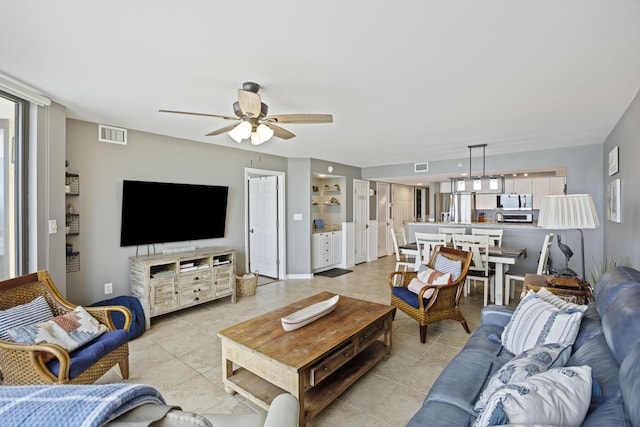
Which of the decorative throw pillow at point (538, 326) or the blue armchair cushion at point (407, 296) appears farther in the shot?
the blue armchair cushion at point (407, 296)

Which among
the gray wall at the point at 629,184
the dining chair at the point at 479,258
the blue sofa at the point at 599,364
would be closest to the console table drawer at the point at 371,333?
the blue sofa at the point at 599,364

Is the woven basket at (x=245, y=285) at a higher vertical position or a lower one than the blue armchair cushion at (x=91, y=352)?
lower

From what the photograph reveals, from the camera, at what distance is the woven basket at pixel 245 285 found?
4.59 m

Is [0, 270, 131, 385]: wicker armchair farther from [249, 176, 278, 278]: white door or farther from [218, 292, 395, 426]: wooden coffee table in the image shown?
[249, 176, 278, 278]: white door

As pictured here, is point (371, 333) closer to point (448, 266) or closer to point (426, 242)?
point (448, 266)

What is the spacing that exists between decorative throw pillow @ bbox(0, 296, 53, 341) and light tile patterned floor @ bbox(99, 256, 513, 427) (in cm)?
70

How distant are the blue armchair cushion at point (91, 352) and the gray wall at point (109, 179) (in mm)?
1616

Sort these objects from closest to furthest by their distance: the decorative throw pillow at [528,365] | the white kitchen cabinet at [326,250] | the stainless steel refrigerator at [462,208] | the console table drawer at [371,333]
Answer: the decorative throw pillow at [528,365], the console table drawer at [371,333], the white kitchen cabinet at [326,250], the stainless steel refrigerator at [462,208]

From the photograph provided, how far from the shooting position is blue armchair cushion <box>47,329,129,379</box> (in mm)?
1904

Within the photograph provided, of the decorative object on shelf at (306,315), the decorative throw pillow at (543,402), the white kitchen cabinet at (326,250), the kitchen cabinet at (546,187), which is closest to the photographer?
the decorative throw pillow at (543,402)

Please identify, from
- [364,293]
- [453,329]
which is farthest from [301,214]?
[453,329]

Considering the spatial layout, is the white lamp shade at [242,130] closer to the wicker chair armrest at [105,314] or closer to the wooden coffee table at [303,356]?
the wooden coffee table at [303,356]

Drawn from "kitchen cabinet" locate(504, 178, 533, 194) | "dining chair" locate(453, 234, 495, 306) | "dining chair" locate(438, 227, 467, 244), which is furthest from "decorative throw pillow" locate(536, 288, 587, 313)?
"kitchen cabinet" locate(504, 178, 533, 194)

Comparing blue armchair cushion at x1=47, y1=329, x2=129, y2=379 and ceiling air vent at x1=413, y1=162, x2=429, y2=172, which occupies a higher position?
ceiling air vent at x1=413, y1=162, x2=429, y2=172
